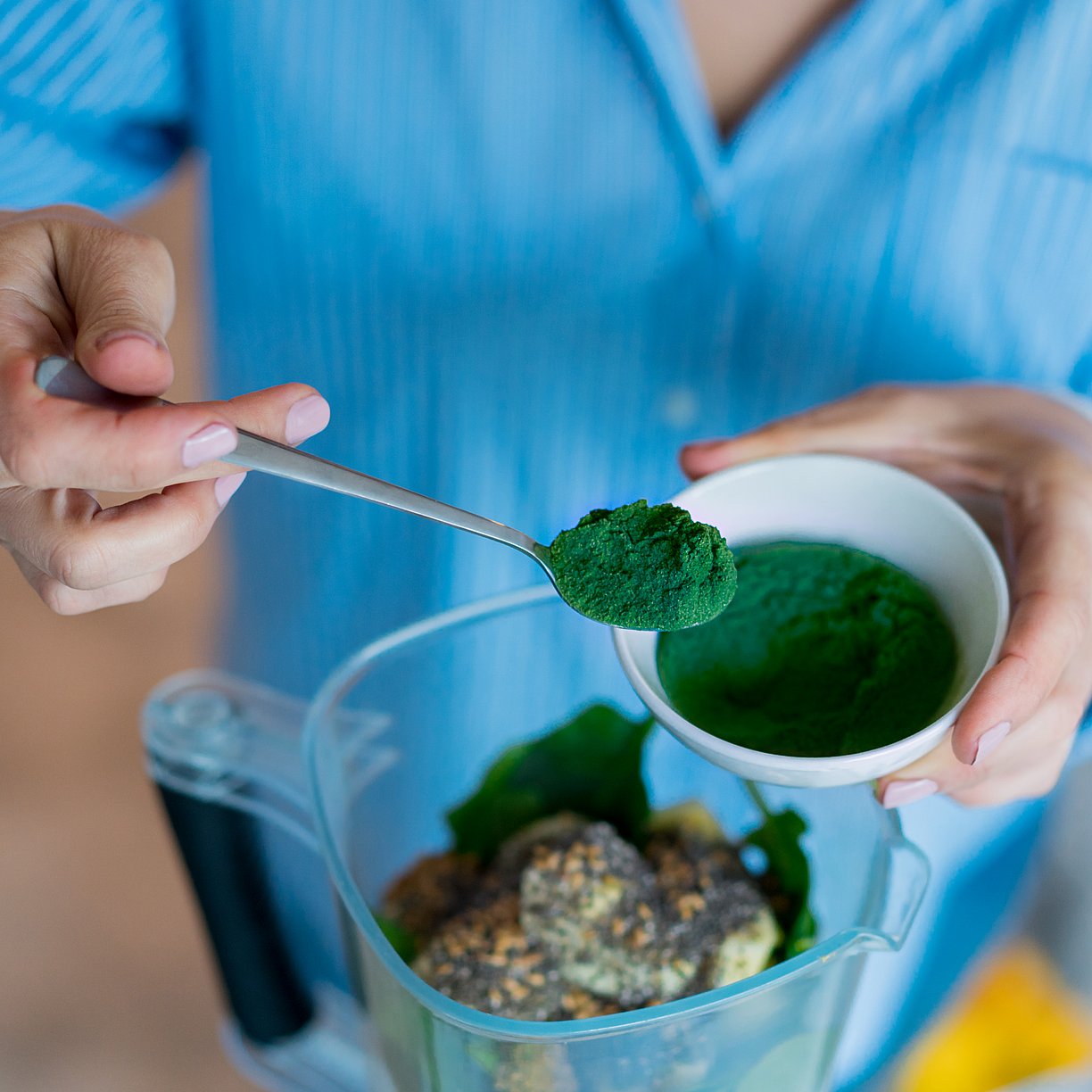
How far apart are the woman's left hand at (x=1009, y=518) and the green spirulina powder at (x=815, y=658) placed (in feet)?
0.11

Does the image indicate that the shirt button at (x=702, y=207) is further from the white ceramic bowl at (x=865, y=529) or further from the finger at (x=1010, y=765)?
the finger at (x=1010, y=765)

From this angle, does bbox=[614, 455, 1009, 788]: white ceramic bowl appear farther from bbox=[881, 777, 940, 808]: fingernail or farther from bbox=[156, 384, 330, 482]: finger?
bbox=[156, 384, 330, 482]: finger

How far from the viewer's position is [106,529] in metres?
0.38

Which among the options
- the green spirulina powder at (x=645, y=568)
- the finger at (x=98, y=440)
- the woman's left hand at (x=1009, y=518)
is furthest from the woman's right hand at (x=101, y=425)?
the woman's left hand at (x=1009, y=518)

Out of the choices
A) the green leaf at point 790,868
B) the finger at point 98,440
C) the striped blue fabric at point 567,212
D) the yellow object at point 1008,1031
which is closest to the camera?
the finger at point 98,440

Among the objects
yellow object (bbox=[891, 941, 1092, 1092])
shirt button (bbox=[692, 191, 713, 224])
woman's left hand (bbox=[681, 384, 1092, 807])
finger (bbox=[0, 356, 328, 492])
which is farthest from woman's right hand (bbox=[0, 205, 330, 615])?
yellow object (bbox=[891, 941, 1092, 1092])

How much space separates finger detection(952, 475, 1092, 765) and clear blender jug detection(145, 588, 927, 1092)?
70 millimetres

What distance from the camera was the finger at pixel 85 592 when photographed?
1.42 ft

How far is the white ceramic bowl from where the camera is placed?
1.37 feet

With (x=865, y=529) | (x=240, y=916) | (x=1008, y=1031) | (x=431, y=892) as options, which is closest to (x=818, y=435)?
(x=865, y=529)

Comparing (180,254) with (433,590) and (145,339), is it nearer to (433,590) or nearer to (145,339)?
(433,590)

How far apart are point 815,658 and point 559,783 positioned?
0.14 meters

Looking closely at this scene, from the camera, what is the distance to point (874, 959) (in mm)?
645

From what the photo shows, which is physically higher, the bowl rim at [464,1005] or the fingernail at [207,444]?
the fingernail at [207,444]
